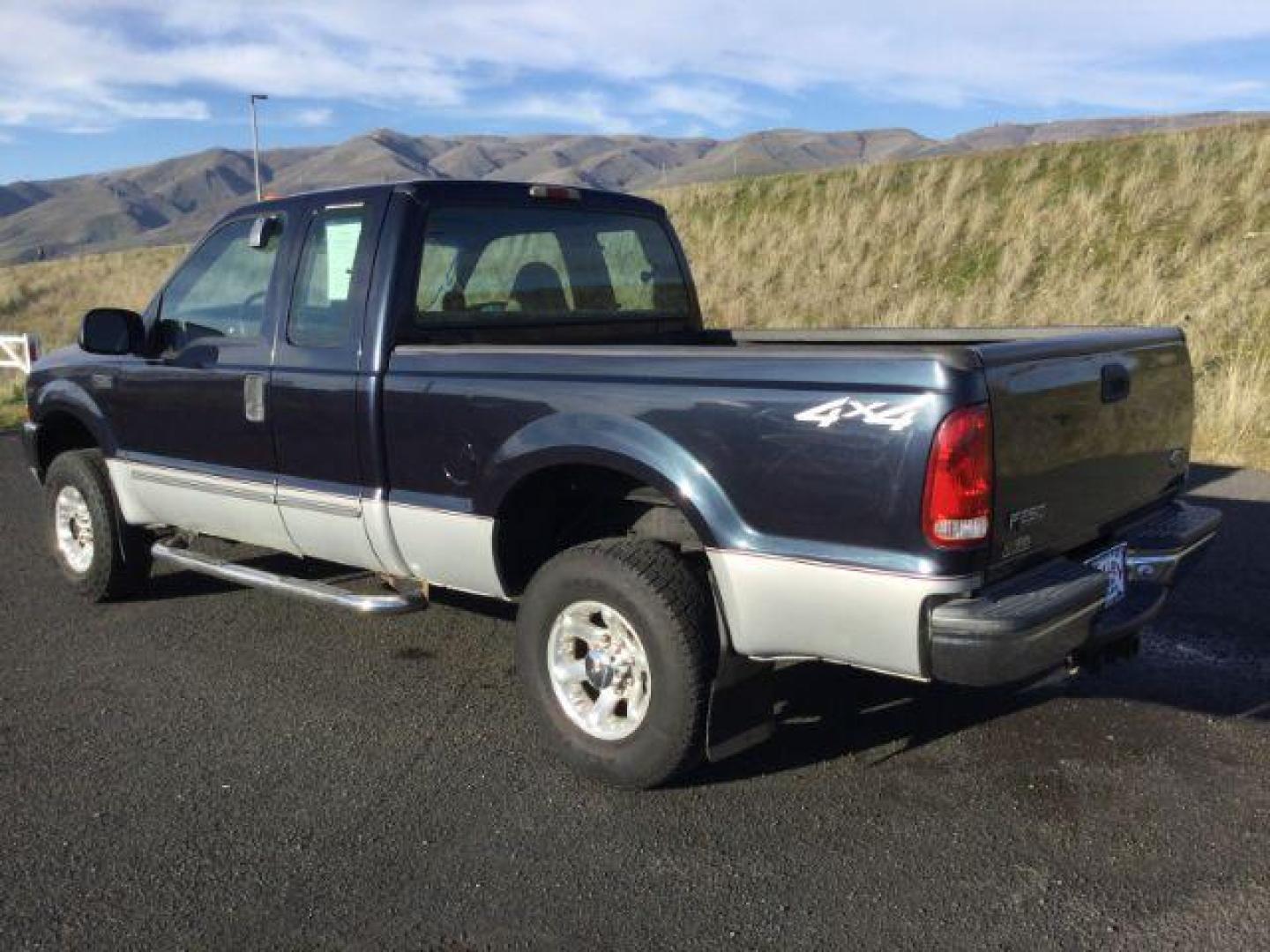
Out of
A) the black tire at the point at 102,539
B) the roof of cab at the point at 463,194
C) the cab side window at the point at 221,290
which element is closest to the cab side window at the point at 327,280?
the roof of cab at the point at 463,194

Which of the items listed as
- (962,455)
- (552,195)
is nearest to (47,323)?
(552,195)

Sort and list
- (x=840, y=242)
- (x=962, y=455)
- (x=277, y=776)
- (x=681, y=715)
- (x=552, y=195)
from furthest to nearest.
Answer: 1. (x=840, y=242)
2. (x=552, y=195)
3. (x=277, y=776)
4. (x=681, y=715)
5. (x=962, y=455)

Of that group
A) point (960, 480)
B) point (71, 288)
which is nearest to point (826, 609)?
point (960, 480)

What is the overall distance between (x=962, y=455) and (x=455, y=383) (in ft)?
5.88

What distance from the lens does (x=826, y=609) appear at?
10.2 feet

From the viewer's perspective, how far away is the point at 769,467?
10.2 ft

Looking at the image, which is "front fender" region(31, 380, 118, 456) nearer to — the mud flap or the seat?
the seat

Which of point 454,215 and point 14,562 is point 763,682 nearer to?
point 454,215

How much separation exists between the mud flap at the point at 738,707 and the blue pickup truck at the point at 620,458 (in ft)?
0.04

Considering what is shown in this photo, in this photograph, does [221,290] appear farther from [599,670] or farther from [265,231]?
[599,670]

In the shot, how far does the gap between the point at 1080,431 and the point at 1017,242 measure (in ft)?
47.9

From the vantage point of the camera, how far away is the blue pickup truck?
297 centimetres

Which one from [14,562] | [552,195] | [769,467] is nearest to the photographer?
[769,467]

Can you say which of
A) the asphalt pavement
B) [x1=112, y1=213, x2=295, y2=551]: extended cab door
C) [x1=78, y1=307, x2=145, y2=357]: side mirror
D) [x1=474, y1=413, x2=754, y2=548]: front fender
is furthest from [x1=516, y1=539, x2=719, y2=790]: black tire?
[x1=78, y1=307, x2=145, y2=357]: side mirror
